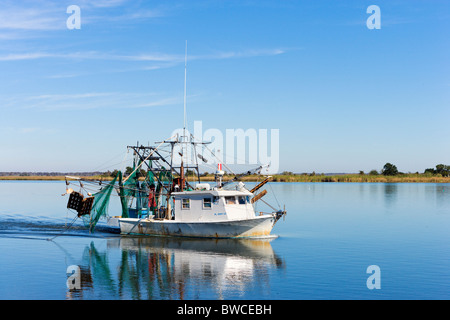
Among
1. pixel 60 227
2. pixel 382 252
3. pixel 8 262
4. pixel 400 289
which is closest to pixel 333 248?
pixel 382 252

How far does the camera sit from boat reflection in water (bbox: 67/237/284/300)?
23.8m

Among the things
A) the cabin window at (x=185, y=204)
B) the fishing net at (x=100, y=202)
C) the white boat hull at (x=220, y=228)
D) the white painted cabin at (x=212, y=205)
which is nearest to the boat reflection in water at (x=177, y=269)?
the white boat hull at (x=220, y=228)

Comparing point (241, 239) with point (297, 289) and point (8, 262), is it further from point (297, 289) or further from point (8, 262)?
point (8, 262)

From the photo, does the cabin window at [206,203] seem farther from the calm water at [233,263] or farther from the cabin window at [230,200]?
the calm water at [233,263]

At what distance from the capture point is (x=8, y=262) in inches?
1223

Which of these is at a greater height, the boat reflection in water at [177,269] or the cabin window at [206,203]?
the cabin window at [206,203]

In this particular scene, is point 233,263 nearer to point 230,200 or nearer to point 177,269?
point 177,269

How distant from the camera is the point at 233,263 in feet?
100

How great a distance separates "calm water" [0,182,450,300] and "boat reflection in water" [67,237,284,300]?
59 mm

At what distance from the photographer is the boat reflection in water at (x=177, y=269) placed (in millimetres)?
23766

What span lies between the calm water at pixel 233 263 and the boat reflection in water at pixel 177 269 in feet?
0.19

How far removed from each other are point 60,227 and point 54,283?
78.2 ft

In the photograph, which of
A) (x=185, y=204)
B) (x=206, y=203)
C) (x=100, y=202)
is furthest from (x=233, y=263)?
(x=100, y=202)
